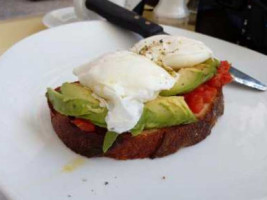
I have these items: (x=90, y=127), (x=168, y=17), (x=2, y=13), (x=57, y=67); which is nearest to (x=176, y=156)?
(x=90, y=127)

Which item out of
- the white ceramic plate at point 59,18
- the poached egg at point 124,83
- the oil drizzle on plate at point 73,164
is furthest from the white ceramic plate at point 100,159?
the white ceramic plate at point 59,18

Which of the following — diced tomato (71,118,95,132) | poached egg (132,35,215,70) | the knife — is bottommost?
diced tomato (71,118,95,132)

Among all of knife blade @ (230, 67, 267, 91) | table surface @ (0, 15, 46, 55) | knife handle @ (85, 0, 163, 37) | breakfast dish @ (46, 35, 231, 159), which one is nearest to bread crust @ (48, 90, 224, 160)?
breakfast dish @ (46, 35, 231, 159)

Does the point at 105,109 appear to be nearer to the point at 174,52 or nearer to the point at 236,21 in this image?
the point at 174,52

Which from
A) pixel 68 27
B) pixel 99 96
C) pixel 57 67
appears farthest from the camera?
pixel 68 27

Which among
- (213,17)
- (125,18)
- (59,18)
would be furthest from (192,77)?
(59,18)

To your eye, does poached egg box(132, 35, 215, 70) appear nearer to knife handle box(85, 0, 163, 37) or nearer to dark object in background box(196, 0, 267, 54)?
knife handle box(85, 0, 163, 37)

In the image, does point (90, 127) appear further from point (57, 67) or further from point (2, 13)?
point (2, 13)
